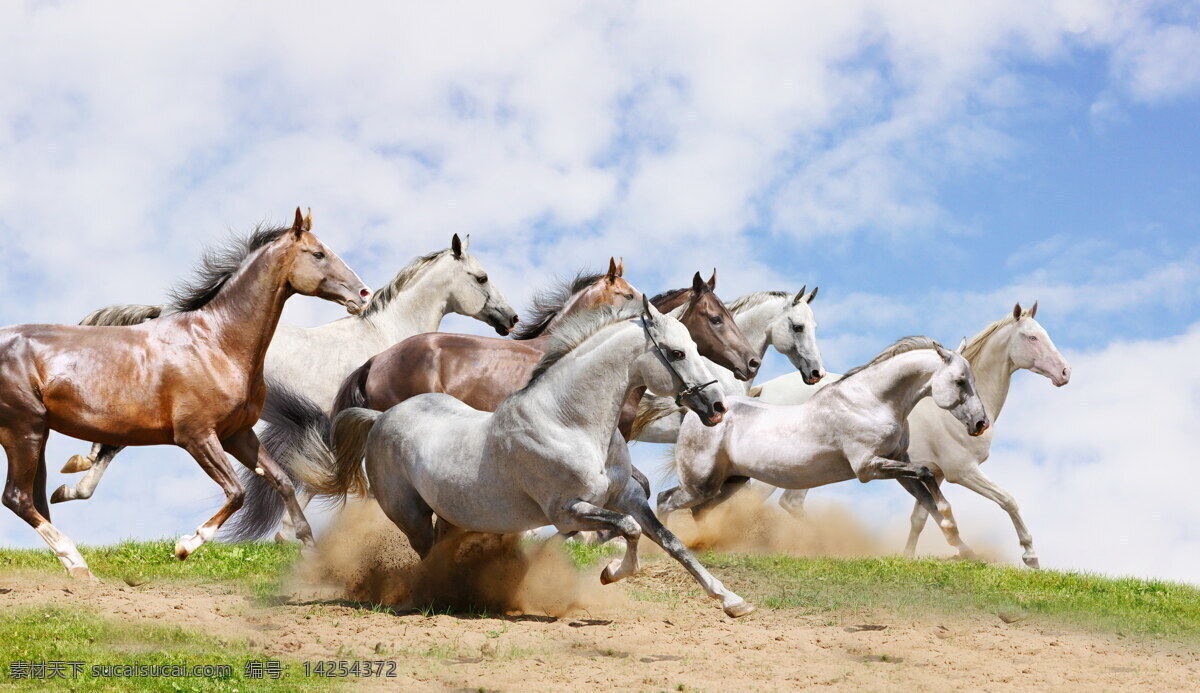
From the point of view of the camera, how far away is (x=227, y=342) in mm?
9641

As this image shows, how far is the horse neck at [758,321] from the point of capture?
1392 cm

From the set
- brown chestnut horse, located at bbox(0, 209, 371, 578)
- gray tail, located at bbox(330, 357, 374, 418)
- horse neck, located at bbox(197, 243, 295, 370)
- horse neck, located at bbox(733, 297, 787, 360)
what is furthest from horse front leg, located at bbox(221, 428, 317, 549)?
horse neck, located at bbox(733, 297, 787, 360)

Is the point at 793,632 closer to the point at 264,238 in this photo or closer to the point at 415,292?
the point at 264,238

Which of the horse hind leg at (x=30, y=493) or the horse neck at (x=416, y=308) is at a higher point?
the horse neck at (x=416, y=308)

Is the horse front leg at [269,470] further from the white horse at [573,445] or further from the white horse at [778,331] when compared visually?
the white horse at [778,331]

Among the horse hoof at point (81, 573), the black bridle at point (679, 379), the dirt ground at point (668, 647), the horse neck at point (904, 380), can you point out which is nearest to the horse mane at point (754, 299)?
the horse neck at point (904, 380)

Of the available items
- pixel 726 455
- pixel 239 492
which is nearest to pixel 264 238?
pixel 239 492

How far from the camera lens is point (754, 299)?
14.1m

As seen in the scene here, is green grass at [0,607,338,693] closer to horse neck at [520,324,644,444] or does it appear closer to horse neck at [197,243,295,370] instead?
horse neck at [520,324,644,444]

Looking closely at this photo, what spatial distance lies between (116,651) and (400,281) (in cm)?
609

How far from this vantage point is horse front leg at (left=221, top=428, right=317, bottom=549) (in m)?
9.48

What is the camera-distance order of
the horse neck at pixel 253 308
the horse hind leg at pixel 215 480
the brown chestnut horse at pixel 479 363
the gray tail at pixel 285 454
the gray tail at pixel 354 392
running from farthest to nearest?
the gray tail at pixel 354 392, the brown chestnut horse at pixel 479 363, the horse neck at pixel 253 308, the gray tail at pixel 285 454, the horse hind leg at pixel 215 480

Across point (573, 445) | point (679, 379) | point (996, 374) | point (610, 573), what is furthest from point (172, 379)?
point (996, 374)

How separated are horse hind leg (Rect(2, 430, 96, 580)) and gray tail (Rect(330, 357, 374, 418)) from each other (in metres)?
2.40
